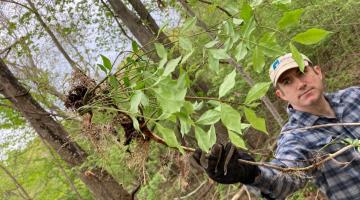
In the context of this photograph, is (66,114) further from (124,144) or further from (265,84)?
(265,84)

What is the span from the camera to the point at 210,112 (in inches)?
39.4

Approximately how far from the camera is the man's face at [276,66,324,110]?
91.4 inches

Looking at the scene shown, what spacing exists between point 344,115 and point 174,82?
5.67 feet

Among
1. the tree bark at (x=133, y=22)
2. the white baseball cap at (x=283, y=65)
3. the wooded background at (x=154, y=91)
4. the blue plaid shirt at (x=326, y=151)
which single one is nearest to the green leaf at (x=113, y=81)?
the wooded background at (x=154, y=91)

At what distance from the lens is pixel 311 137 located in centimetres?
212

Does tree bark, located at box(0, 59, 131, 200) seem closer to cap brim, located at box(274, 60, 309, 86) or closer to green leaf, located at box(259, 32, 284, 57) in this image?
cap brim, located at box(274, 60, 309, 86)

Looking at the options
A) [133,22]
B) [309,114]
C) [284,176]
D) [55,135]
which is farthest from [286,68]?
[133,22]

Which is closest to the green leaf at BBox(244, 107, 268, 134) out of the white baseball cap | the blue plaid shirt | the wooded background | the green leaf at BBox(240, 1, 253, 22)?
the wooded background

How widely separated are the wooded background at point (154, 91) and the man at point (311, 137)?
0.23 meters

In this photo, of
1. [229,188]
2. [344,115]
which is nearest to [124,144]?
[344,115]

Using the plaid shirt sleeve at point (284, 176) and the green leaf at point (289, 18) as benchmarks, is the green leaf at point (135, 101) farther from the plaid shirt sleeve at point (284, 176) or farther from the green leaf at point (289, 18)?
the plaid shirt sleeve at point (284, 176)

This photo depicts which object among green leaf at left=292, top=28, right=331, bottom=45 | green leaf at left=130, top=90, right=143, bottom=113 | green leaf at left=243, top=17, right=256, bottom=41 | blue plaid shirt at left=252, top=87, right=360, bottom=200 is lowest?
blue plaid shirt at left=252, top=87, right=360, bottom=200

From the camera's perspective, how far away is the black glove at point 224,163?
1123mm

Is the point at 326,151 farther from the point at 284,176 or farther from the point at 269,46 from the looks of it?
the point at 269,46
